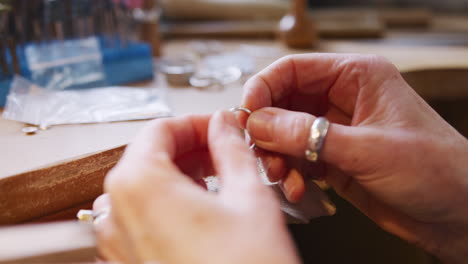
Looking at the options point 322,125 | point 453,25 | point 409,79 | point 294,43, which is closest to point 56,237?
point 322,125

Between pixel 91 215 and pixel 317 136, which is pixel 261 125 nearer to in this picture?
pixel 317 136

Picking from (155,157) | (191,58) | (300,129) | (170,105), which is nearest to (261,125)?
(300,129)

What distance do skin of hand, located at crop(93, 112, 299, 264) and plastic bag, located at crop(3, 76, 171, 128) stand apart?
29 centimetres

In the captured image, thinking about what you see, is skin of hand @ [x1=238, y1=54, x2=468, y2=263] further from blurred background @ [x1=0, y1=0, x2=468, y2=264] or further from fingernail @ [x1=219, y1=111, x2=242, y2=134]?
blurred background @ [x1=0, y1=0, x2=468, y2=264]

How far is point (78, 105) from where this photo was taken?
0.68 meters

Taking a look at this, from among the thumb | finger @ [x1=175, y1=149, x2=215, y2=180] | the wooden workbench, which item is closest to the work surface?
the wooden workbench

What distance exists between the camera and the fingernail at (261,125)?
47cm

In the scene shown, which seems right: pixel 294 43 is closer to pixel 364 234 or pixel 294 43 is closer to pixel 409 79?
pixel 409 79

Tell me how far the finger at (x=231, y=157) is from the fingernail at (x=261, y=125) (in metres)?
0.06

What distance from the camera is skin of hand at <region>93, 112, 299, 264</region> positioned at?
29 cm

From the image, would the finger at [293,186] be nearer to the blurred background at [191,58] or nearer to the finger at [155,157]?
the finger at [155,157]

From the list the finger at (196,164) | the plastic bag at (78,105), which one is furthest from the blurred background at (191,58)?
the finger at (196,164)

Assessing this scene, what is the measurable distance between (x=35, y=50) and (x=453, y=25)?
149 cm

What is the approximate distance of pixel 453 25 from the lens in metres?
1.50
